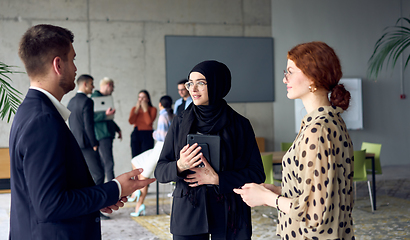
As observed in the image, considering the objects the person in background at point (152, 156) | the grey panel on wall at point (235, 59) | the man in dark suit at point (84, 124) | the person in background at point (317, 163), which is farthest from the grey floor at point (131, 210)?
the person in background at point (317, 163)

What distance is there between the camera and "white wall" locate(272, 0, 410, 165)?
957cm

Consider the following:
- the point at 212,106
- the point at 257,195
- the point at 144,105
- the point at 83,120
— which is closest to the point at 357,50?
the point at 144,105

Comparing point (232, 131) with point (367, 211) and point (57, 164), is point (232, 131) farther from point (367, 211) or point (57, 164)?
point (367, 211)

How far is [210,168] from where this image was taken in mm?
2049

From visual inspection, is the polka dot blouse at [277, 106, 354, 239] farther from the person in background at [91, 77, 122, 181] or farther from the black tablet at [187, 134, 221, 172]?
the person in background at [91, 77, 122, 181]

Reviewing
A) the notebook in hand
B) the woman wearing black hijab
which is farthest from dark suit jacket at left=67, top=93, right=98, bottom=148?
the woman wearing black hijab

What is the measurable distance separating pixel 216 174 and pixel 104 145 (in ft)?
13.9

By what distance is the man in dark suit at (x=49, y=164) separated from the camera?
1265 mm

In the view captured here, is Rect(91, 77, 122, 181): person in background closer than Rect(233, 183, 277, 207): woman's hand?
No

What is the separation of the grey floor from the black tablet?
2.77 meters

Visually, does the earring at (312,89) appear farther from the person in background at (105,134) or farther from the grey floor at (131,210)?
the person in background at (105,134)

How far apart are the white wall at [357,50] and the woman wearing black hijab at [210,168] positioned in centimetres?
754

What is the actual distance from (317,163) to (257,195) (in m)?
0.34

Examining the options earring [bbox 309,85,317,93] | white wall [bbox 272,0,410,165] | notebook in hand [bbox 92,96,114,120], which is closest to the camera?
earring [bbox 309,85,317,93]
